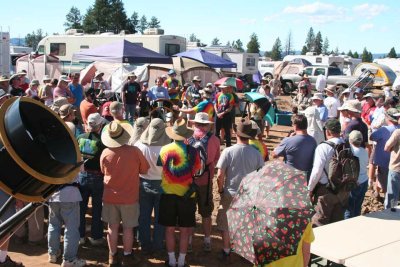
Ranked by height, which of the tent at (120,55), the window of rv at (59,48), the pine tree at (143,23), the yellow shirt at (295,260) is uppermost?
the pine tree at (143,23)

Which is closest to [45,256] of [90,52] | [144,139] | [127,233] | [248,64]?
[127,233]

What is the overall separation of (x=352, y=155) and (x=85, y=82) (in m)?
14.2

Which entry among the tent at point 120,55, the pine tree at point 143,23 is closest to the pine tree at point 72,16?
the pine tree at point 143,23

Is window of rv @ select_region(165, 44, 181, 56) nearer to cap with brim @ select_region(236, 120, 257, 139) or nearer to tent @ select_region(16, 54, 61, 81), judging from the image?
tent @ select_region(16, 54, 61, 81)

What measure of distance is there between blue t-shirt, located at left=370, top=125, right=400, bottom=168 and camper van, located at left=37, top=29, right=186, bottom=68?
1693cm

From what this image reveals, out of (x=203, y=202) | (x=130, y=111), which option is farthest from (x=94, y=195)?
(x=130, y=111)

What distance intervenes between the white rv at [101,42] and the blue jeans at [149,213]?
1798 centimetres

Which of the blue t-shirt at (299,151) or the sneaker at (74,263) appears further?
the blue t-shirt at (299,151)

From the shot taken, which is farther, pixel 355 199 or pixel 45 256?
pixel 355 199

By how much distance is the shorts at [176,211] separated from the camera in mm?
4680

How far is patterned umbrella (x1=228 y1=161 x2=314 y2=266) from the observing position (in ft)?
8.33

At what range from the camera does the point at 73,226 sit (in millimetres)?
4688

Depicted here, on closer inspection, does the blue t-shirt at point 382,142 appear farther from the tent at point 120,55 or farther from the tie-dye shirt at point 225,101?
the tent at point 120,55

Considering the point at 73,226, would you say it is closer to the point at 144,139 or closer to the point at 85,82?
the point at 144,139
